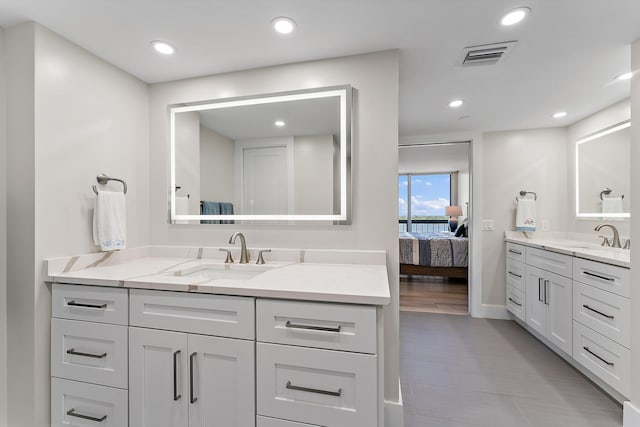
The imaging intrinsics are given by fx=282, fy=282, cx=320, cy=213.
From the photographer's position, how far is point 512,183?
3.26 m

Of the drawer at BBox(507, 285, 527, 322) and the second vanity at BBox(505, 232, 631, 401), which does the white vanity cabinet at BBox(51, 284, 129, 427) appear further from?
the drawer at BBox(507, 285, 527, 322)

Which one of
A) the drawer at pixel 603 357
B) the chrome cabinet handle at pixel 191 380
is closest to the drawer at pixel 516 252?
the drawer at pixel 603 357

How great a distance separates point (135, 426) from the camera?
1334 mm

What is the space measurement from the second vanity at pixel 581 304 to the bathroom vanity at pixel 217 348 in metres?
1.52

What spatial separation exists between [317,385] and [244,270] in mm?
860

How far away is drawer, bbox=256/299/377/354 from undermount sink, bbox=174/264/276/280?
20.8 inches

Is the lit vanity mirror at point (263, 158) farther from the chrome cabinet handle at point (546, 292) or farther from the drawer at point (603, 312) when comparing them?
the chrome cabinet handle at point (546, 292)

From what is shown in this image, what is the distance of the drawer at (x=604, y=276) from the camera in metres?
1.68

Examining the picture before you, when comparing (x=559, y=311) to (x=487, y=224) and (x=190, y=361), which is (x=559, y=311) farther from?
(x=190, y=361)

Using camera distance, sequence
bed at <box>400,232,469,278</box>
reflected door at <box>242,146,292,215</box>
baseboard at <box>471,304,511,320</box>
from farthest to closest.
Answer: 1. bed at <box>400,232,469,278</box>
2. baseboard at <box>471,304,511,320</box>
3. reflected door at <box>242,146,292,215</box>

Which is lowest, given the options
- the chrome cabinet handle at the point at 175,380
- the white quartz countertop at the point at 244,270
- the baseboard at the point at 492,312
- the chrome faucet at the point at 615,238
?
the baseboard at the point at 492,312

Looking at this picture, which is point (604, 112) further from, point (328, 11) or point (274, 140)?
point (274, 140)

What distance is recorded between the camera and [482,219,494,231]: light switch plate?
3316 mm

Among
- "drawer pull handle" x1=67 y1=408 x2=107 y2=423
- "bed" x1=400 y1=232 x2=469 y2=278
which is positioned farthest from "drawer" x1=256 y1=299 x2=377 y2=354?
"bed" x1=400 y1=232 x2=469 y2=278
